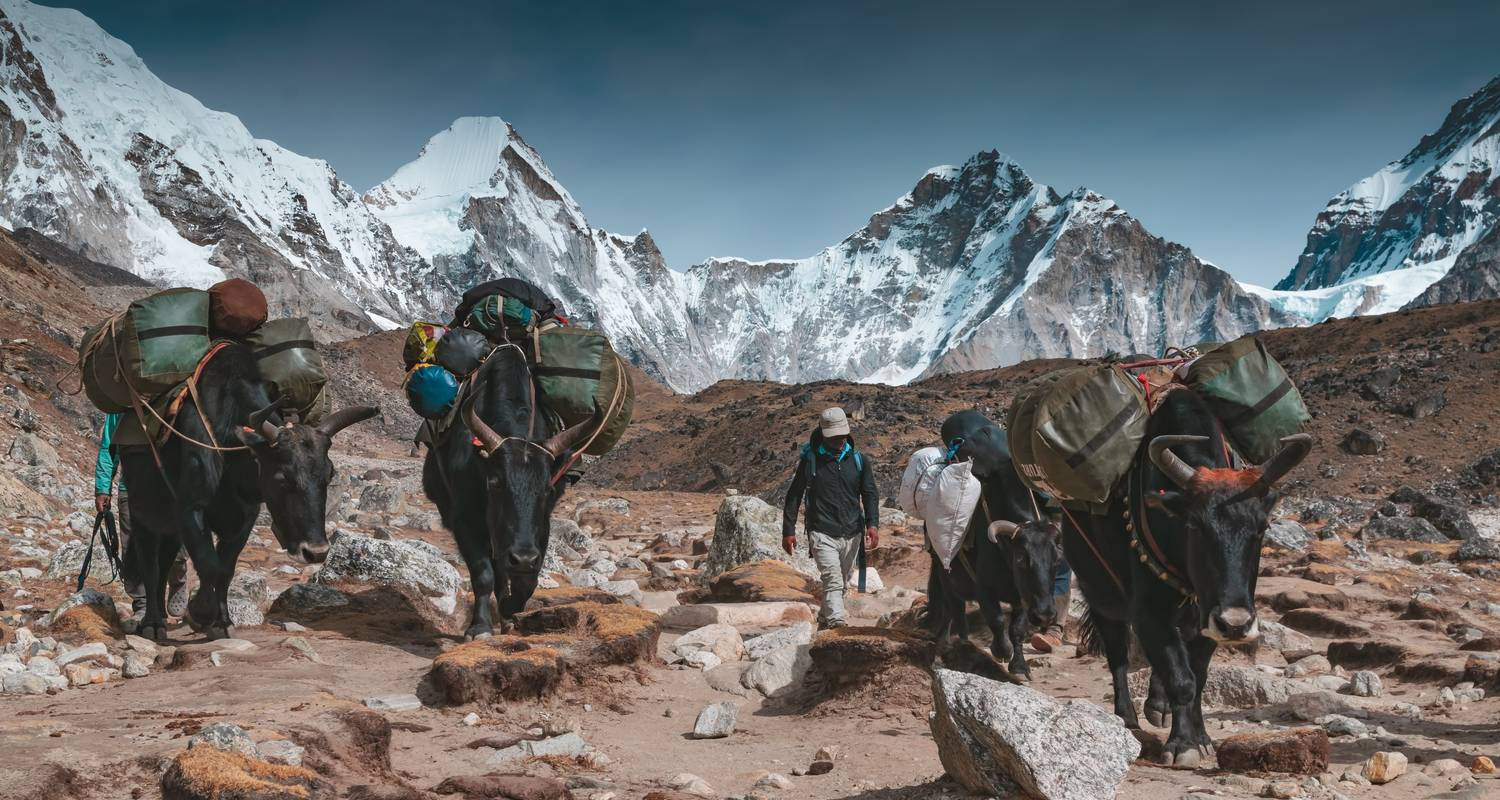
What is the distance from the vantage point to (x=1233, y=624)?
4363 millimetres

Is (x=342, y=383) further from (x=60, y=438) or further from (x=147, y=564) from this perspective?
(x=147, y=564)

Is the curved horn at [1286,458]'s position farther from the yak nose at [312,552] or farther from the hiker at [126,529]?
the hiker at [126,529]

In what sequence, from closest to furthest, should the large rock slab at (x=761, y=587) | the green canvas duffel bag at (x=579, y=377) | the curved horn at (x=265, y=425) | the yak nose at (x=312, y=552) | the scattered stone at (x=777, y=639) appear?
the yak nose at (x=312, y=552), the curved horn at (x=265, y=425), the scattered stone at (x=777, y=639), the green canvas duffel bag at (x=579, y=377), the large rock slab at (x=761, y=587)

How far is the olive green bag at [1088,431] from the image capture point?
5199 millimetres

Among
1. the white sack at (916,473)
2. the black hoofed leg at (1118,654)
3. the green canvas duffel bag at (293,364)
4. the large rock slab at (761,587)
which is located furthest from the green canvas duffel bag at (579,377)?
the black hoofed leg at (1118,654)

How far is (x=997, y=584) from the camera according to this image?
7.15 metres

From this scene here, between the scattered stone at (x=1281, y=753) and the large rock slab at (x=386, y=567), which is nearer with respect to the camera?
the scattered stone at (x=1281, y=753)

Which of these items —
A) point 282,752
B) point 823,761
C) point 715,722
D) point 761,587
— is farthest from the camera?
point 761,587

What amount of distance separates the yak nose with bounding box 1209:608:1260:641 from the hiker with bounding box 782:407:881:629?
411 cm

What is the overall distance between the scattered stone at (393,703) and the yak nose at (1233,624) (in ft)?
11.8

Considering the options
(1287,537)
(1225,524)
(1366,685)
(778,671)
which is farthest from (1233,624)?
(1287,537)

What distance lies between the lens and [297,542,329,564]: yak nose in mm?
6060

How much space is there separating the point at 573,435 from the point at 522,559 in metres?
1.04

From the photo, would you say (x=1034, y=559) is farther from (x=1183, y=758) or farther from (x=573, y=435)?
(x=573, y=435)
